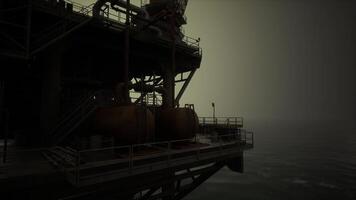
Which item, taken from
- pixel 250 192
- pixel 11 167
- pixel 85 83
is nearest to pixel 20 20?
pixel 85 83

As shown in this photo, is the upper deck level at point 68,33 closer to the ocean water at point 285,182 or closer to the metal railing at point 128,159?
the metal railing at point 128,159

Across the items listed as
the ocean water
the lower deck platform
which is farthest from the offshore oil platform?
the ocean water

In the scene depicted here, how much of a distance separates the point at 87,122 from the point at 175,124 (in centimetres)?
631

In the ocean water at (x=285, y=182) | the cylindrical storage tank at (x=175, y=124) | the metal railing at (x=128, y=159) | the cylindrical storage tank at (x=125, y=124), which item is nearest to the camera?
the metal railing at (x=128, y=159)

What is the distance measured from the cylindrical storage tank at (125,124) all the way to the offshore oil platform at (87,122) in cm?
6

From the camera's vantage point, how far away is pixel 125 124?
12.4 metres

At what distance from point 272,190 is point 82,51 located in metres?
32.1

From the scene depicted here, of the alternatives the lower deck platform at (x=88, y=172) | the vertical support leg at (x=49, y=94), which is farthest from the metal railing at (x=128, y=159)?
the vertical support leg at (x=49, y=94)

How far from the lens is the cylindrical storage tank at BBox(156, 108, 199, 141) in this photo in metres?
15.2

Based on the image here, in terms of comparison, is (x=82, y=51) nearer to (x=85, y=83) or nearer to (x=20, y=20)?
(x=85, y=83)

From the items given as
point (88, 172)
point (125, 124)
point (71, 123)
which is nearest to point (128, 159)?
point (88, 172)

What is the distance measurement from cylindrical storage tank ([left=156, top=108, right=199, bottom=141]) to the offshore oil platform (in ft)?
0.25

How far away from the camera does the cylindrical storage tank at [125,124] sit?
12398mm

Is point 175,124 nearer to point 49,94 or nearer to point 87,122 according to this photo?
point 87,122
